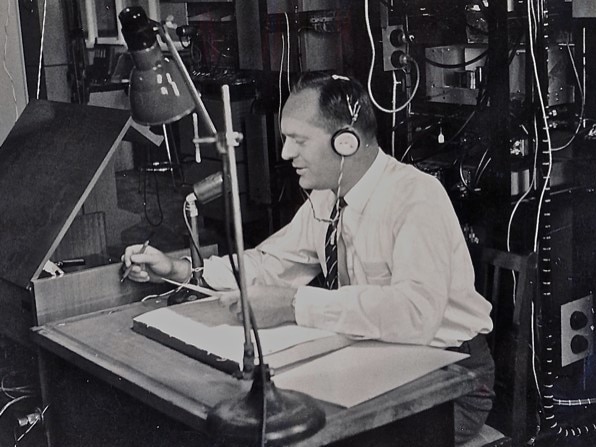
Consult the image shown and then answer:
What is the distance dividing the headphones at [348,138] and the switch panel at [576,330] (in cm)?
113

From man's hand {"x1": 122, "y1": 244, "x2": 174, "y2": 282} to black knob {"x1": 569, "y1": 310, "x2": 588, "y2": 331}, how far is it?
132cm

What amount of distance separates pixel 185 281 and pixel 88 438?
1.37 feet

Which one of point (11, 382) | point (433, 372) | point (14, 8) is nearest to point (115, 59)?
point (14, 8)

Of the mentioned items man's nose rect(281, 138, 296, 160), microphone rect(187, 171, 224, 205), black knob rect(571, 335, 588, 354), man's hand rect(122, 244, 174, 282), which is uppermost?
man's nose rect(281, 138, 296, 160)

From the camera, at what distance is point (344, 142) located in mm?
1832

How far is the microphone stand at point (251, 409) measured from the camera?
1214 millimetres

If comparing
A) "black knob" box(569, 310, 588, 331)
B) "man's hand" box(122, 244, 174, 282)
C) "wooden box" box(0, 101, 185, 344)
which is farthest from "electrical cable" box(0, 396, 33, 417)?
"black knob" box(569, 310, 588, 331)

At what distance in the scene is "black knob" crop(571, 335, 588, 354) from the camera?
2.69 meters

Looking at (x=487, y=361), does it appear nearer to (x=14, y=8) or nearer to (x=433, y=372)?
(x=433, y=372)

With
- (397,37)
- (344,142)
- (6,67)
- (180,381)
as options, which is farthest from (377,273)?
(6,67)

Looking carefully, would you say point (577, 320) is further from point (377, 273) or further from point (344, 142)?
point (344, 142)

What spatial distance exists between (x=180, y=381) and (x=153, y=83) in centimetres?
49

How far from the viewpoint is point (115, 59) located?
2938 millimetres

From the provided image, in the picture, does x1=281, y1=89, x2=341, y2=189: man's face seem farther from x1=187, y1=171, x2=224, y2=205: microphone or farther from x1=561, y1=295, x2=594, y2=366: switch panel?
x1=561, y1=295, x2=594, y2=366: switch panel
